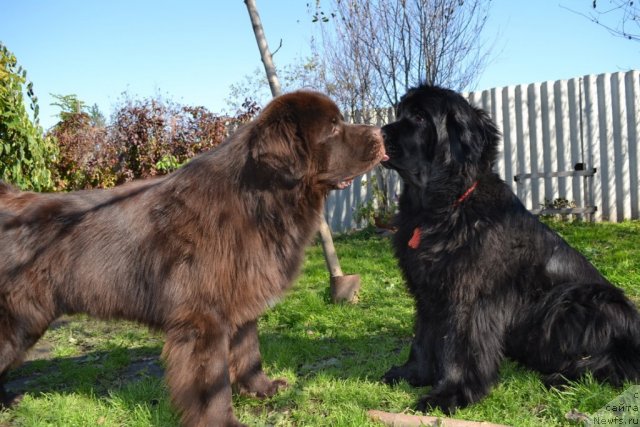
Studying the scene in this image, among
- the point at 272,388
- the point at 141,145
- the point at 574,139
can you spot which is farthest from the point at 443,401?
the point at 574,139

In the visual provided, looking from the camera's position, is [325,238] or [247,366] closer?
[247,366]

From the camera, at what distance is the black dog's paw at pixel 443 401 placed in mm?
2949

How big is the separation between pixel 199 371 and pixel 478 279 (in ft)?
5.26

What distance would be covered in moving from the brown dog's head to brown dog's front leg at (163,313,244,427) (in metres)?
0.84

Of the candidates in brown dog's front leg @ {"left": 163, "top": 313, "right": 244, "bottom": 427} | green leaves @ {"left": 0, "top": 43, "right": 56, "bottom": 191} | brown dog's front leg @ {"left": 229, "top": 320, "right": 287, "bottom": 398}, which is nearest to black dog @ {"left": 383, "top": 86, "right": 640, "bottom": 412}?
brown dog's front leg @ {"left": 229, "top": 320, "right": 287, "bottom": 398}

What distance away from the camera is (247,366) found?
10.9ft

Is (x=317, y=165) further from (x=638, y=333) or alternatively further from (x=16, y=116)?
(x=16, y=116)

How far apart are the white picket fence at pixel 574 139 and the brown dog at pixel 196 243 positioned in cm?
772

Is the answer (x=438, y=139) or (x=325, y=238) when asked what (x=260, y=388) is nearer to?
(x=438, y=139)

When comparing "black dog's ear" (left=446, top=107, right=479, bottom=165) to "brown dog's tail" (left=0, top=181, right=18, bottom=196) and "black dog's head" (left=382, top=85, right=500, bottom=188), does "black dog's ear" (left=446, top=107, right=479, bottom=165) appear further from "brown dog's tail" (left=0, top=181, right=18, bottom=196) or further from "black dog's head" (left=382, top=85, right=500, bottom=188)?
"brown dog's tail" (left=0, top=181, right=18, bottom=196)

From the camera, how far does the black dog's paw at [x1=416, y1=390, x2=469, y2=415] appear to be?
2.95m

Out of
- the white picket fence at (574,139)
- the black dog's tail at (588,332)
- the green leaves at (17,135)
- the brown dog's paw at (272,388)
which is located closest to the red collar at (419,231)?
the black dog's tail at (588,332)

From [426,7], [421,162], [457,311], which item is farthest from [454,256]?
[426,7]

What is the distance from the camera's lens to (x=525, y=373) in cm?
335
